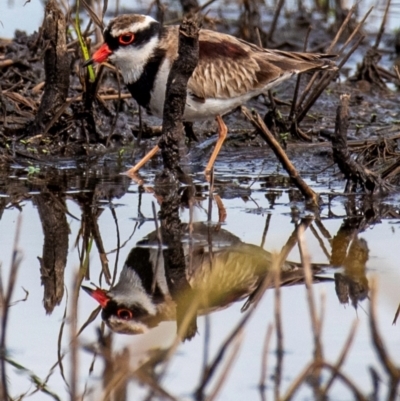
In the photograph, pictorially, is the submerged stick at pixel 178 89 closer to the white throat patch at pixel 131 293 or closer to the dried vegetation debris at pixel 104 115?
the dried vegetation debris at pixel 104 115

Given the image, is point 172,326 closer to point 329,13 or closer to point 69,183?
point 69,183

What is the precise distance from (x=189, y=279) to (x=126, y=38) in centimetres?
254

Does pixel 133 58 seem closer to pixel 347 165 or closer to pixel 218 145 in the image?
pixel 218 145

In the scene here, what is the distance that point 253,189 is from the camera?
7.53 m

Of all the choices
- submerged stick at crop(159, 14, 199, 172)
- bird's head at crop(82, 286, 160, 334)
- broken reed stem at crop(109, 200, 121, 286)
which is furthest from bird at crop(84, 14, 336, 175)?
bird's head at crop(82, 286, 160, 334)

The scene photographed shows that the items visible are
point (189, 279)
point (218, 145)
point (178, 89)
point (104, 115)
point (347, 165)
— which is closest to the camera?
point (189, 279)

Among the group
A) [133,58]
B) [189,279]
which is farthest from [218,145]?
[189,279]

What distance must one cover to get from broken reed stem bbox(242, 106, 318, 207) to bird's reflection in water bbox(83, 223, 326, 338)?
0.61m

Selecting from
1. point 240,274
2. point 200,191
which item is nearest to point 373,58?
point 200,191

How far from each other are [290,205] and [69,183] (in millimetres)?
1603

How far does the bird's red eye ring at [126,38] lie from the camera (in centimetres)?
750

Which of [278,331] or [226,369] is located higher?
[278,331]

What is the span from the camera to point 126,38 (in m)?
7.52

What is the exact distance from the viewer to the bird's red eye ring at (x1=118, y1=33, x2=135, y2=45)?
7504 mm
